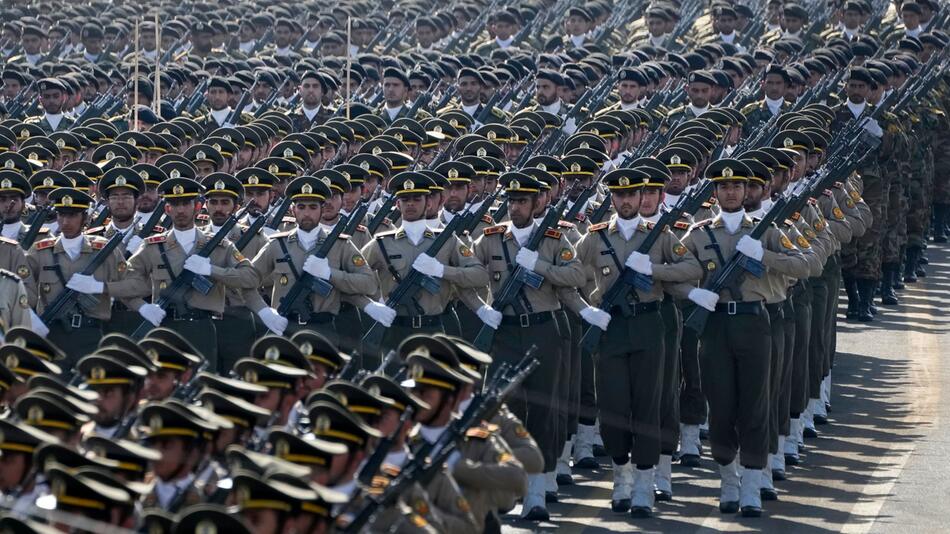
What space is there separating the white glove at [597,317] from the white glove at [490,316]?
1.79ft

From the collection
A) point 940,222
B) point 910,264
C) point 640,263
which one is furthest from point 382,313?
point 940,222

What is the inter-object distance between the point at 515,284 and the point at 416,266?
70cm

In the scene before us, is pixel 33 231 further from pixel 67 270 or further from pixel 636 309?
pixel 636 309

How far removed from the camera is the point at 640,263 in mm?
14961

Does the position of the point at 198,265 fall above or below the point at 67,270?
above

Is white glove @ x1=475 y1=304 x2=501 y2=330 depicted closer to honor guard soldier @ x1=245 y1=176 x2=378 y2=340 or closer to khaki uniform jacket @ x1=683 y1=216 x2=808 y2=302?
honor guard soldier @ x1=245 y1=176 x2=378 y2=340

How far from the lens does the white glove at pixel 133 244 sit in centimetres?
1608

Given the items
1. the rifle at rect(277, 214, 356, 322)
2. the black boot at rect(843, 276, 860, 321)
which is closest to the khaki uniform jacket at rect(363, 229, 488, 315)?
the rifle at rect(277, 214, 356, 322)

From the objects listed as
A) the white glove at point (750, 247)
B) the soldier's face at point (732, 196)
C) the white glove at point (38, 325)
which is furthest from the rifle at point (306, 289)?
the white glove at point (750, 247)

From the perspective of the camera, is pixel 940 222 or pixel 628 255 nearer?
pixel 628 255

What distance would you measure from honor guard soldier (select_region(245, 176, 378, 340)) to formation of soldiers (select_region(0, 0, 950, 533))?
21 millimetres

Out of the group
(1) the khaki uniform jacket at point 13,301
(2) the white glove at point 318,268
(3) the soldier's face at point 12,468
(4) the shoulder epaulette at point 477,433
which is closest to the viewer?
(3) the soldier's face at point 12,468

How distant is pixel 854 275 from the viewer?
2266 centimetres

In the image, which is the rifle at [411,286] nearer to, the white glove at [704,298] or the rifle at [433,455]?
the white glove at [704,298]
